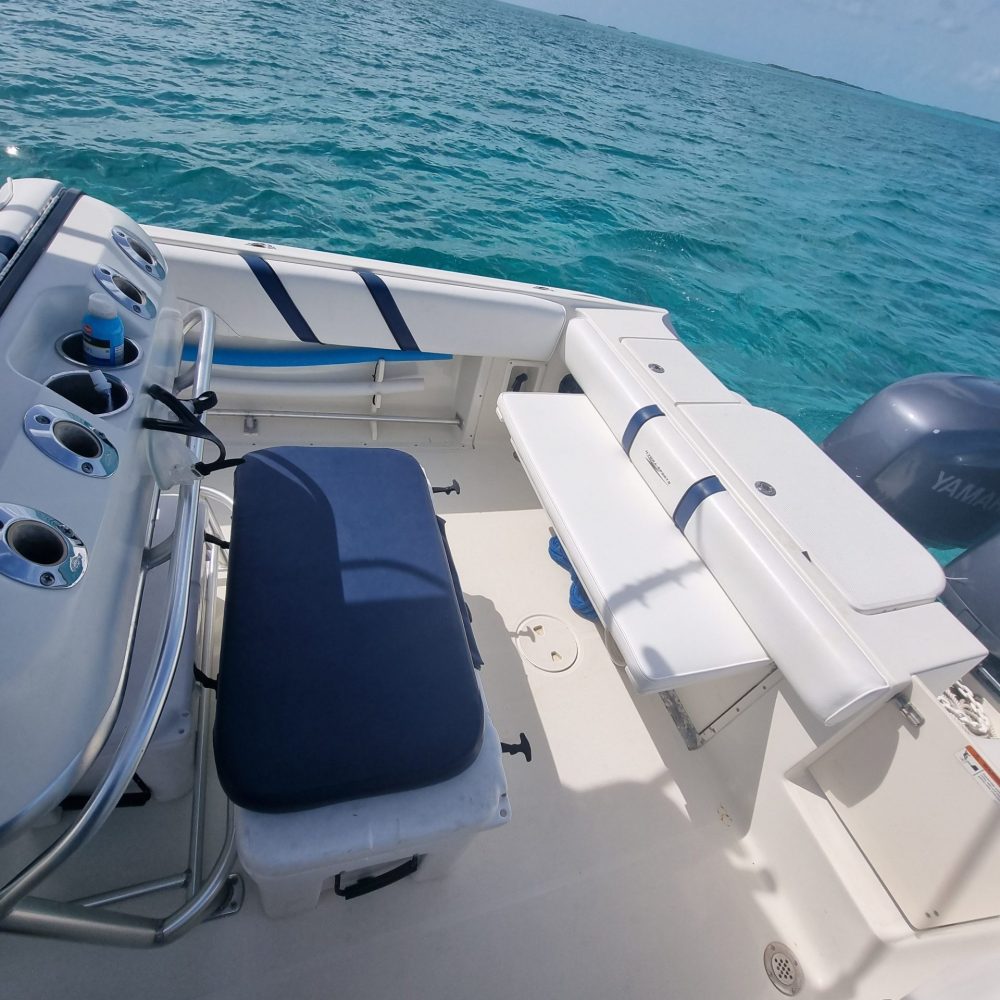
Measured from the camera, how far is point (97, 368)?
34.2 inches

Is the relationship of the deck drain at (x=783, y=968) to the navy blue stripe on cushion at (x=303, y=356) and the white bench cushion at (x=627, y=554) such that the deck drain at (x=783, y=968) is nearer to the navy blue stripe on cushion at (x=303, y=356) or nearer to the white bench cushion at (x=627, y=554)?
the white bench cushion at (x=627, y=554)

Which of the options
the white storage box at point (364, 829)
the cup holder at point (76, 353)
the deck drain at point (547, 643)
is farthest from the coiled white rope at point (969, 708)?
the cup holder at point (76, 353)

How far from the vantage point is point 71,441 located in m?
0.73

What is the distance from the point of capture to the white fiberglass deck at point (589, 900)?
3.74 feet

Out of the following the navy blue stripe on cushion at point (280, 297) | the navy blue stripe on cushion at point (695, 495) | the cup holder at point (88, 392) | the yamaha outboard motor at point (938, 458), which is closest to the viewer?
the cup holder at point (88, 392)

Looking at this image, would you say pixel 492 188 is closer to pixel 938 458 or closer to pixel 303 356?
pixel 303 356

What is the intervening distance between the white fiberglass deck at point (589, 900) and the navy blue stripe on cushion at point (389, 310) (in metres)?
1.06

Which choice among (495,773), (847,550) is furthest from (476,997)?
(847,550)

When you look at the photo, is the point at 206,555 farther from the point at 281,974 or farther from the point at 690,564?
the point at 690,564

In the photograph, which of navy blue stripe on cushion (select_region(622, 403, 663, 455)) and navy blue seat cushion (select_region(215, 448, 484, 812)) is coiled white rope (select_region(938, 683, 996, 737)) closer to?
navy blue stripe on cushion (select_region(622, 403, 663, 455))

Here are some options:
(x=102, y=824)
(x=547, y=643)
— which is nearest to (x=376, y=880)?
(x=102, y=824)

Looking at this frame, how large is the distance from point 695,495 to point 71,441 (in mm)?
1357

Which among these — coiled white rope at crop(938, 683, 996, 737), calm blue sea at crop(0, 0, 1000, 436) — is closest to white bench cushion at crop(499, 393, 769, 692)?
coiled white rope at crop(938, 683, 996, 737)

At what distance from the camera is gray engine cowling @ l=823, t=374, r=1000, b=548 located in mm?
2104
